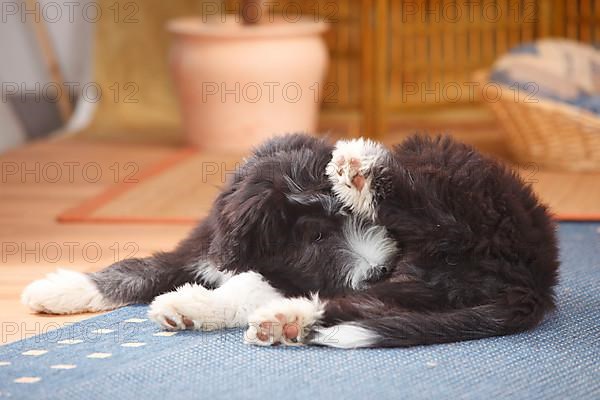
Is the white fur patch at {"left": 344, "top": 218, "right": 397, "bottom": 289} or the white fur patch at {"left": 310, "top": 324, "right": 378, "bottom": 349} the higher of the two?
the white fur patch at {"left": 344, "top": 218, "right": 397, "bottom": 289}

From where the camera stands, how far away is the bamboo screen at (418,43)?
14.7 ft

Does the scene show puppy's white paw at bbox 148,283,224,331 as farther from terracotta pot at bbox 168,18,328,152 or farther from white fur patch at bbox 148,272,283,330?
terracotta pot at bbox 168,18,328,152

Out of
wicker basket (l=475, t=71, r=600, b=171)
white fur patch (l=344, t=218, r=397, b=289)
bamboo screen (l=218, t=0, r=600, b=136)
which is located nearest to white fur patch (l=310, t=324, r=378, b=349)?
white fur patch (l=344, t=218, r=397, b=289)

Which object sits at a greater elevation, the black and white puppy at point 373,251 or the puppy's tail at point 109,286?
the black and white puppy at point 373,251

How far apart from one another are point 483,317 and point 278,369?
40 centimetres

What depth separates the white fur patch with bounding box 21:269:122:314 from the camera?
2.04 m

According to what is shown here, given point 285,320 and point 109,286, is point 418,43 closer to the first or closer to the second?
point 109,286

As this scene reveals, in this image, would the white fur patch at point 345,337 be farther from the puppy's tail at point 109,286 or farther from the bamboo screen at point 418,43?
the bamboo screen at point 418,43

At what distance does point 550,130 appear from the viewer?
3689mm

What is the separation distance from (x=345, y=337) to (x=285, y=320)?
111 millimetres

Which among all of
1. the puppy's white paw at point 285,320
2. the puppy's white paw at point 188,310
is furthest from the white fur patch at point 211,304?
the puppy's white paw at point 285,320

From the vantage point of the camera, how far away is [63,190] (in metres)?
3.53

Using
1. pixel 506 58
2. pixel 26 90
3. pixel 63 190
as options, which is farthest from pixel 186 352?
pixel 26 90

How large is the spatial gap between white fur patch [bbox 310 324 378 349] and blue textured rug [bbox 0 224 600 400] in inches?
0.6
